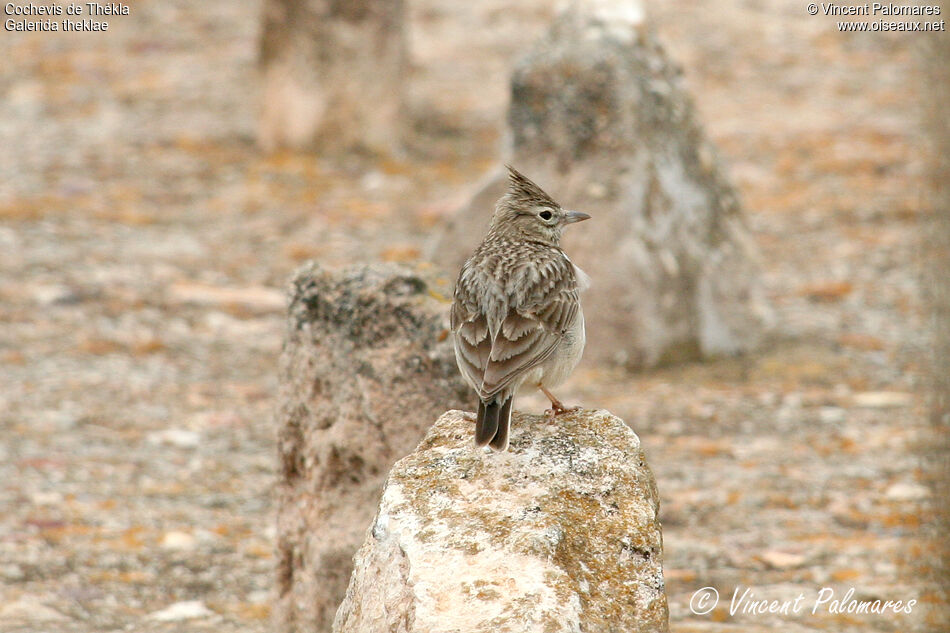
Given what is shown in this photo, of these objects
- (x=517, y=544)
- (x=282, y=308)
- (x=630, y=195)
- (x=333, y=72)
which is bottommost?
(x=282, y=308)

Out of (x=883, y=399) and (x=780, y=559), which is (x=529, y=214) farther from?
(x=883, y=399)

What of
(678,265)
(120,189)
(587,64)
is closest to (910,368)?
(678,265)

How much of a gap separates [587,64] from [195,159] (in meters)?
4.46

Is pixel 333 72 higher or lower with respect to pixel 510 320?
higher

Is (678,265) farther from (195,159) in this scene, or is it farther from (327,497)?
(195,159)

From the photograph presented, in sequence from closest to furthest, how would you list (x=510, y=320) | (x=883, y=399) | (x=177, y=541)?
1. (x=510, y=320)
2. (x=177, y=541)
3. (x=883, y=399)

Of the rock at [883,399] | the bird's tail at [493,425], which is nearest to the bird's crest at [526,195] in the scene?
the bird's tail at [493,425]

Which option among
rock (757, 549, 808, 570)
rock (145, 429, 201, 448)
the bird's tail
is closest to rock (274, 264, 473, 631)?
the bird's tail

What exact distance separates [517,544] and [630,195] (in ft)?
15.8

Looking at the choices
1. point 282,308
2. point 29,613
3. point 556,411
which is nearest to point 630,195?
point 282,308

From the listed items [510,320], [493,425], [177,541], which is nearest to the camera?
[493,425]

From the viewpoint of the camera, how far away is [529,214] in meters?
4.81

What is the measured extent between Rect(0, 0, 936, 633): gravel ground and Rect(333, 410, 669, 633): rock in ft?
4.06

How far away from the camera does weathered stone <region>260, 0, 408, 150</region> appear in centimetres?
1075
